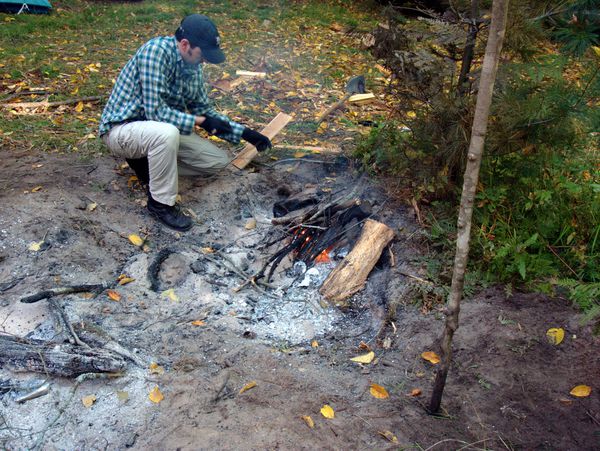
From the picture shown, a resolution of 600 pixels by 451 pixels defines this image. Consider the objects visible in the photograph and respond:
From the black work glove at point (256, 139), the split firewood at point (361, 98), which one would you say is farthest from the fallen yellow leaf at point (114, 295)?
the split firewood at point (361, 98)

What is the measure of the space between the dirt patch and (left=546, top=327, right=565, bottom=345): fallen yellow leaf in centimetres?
4

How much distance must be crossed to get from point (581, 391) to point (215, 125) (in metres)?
3.69

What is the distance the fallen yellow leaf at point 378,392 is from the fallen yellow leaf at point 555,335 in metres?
1.12

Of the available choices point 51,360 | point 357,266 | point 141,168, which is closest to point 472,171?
point 357,266

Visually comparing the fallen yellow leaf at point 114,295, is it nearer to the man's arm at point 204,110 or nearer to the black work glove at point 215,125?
the black work glove at point 215,125

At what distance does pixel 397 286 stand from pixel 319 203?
1.25 metres

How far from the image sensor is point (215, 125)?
5.18 meters

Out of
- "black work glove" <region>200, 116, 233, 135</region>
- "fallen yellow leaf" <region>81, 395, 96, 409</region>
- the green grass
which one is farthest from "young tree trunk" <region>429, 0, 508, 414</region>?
the green grass

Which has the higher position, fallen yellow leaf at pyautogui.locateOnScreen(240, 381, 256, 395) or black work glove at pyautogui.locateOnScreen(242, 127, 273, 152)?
black work glove at pyautogui.locateOnScreen(242, 127, 273, 152)

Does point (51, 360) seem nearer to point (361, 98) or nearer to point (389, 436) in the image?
point (389, 436)

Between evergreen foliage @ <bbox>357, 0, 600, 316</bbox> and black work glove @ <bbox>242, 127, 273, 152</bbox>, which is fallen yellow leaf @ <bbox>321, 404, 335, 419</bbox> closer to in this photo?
evergreen foliage @ <bbox>357, 0, 600, 316</bbox>

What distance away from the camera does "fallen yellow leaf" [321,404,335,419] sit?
9.89ft

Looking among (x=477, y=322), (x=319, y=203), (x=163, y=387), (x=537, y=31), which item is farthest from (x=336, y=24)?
(x=163, y=387)

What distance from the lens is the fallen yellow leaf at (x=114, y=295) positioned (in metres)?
3.95
